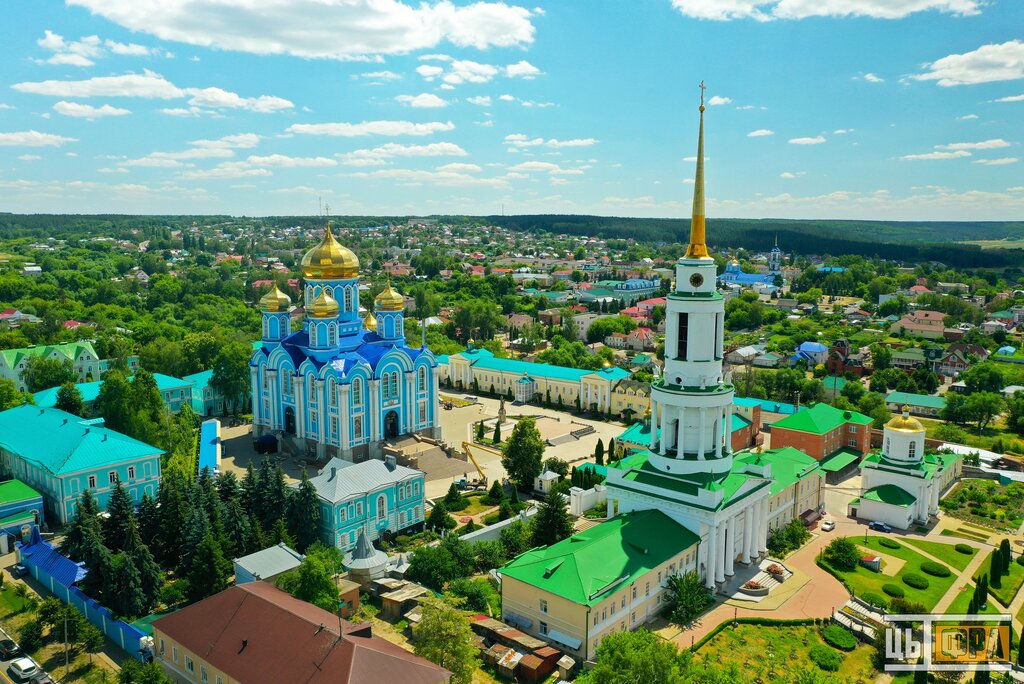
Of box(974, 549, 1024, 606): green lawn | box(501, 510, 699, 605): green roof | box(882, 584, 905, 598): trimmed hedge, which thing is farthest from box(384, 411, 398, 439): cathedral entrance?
box(974, 549, 1024, 606): green lawn

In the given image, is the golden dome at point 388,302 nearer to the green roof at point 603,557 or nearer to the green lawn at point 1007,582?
the green roof at point 603,557

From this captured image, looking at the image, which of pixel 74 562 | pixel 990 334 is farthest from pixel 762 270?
pixel 74 562

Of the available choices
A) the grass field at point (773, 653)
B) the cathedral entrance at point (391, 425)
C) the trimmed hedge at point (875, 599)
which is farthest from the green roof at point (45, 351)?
the trimmed hedge at point (875, 599)

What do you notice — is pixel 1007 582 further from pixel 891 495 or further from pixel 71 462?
pixel 71 462

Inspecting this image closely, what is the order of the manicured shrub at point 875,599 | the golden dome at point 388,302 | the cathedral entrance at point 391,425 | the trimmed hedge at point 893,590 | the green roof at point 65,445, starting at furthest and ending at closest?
1. the golden dome at point 388,302
2. the cathedral entrance at point 391,425
3. the green roof at point 65,445
4. the trimmed hedge at point 893,590
5. the manicured shrub at point 875,599

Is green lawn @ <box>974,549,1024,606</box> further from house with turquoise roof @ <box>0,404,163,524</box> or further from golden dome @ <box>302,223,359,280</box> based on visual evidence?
house with turquoise roof @ <box>0,404,163,524</box>

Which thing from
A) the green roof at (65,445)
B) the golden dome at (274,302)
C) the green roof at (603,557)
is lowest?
the green roof at (603,557)
